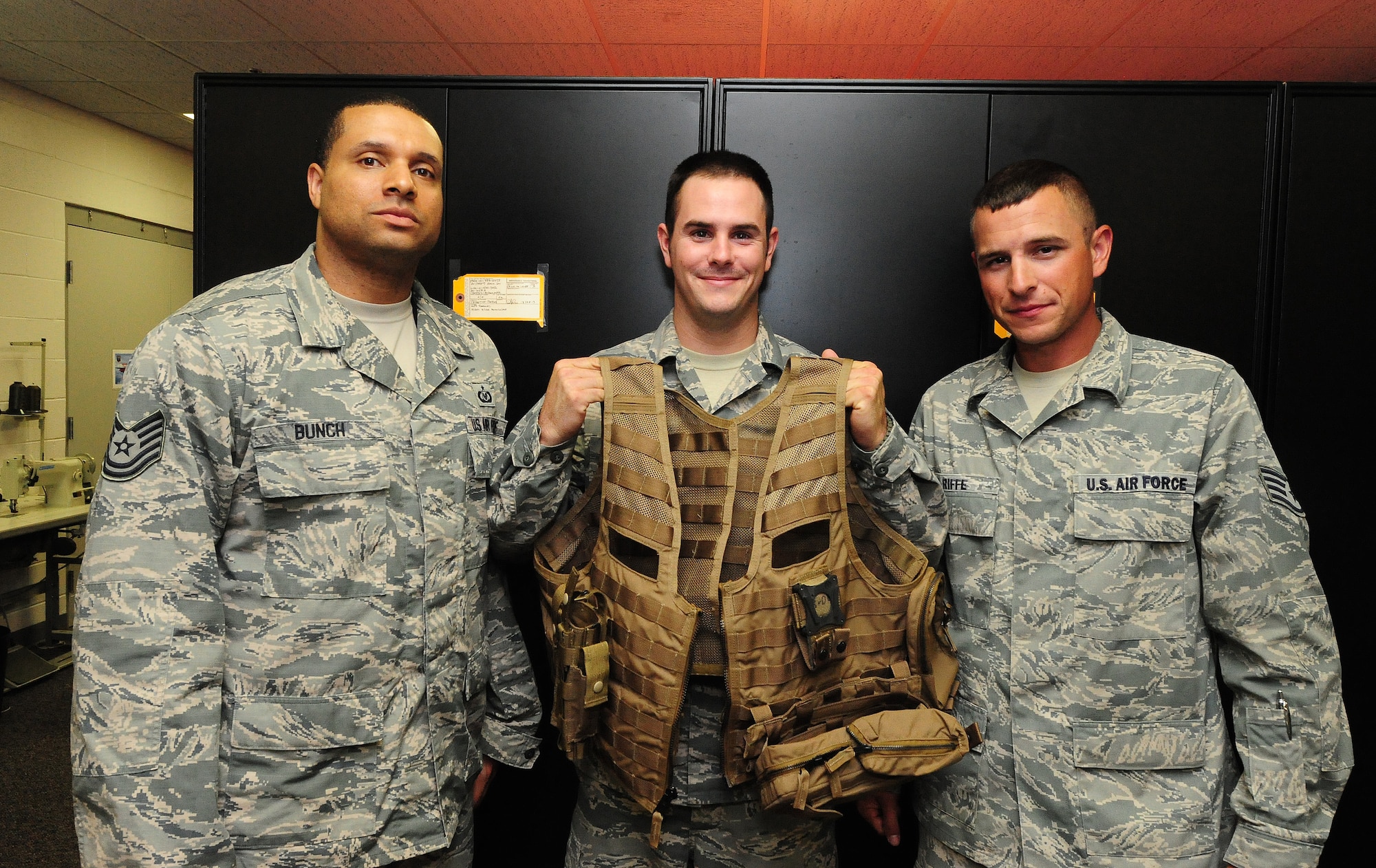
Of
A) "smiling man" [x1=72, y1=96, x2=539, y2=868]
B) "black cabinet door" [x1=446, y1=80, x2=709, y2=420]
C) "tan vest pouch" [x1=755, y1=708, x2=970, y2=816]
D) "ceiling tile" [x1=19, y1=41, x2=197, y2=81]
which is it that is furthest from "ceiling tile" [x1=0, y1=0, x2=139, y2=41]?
"tan vest pouch" [x1=755, y1=708, x2=970, y2=816]

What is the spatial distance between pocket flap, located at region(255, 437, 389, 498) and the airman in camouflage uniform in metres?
1.23

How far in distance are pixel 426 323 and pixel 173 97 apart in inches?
171

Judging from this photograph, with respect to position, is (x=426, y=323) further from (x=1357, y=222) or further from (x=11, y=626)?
(x=11, y=626)

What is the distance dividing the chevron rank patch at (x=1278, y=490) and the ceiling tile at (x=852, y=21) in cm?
265

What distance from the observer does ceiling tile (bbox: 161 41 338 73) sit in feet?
12.2

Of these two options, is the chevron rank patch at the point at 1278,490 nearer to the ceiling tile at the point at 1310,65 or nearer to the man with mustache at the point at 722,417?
the man with mustache at the point at 722,417

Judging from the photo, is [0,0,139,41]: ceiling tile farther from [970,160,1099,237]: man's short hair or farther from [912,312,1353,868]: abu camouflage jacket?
[912,312,1353,868]: abu camouflage jacket

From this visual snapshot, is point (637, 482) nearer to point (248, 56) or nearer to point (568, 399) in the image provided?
point (568, 399)

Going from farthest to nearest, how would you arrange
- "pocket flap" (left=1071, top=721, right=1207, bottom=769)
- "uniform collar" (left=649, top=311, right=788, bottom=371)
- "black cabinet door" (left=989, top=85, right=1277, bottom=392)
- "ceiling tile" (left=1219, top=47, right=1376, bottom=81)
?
"ceiling tile" (left=1219, top=47, right=1376, bottom=81) < "black cabinet door" (left=989, top=85, right=1277, bottom=392) < "uniform collar" (left=649, top=311, right=788, bottom=371) < "pocket flap" (left=1071, top=721, right=1207, bottom=769)

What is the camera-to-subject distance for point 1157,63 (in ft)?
12.3

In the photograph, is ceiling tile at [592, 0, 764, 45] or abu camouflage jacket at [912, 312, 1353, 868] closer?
abu camouflage jacket at [912, 312, 1353, 868]

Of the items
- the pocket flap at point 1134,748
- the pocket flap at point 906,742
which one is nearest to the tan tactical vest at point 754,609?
the pocket flap at point 906,742

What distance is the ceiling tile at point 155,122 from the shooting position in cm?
480

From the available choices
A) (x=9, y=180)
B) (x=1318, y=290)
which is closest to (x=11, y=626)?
(x=9, y=180)
